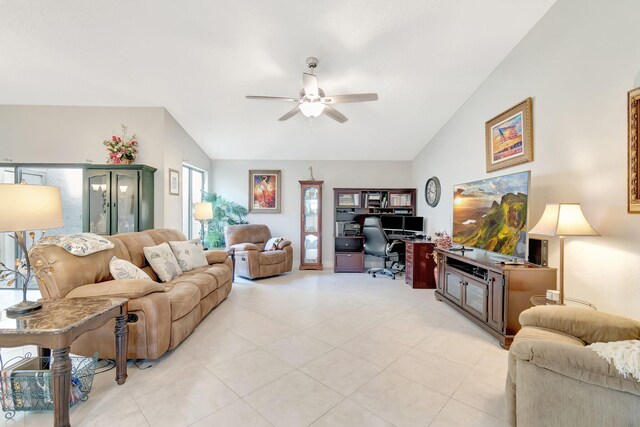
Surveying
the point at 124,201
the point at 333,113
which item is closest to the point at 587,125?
the point at 333,113

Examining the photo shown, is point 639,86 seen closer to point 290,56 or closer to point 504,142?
point 504,142

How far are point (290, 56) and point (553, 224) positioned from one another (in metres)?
3.04

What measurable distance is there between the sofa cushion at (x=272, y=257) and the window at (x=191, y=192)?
160 centimetres

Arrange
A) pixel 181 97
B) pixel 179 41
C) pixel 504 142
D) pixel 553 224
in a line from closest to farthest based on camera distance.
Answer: pixel 553 224 → pixel 179 41 → pixel 504 142 → pixel 181 97

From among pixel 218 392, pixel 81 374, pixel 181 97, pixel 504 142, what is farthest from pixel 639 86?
pixel 181 97

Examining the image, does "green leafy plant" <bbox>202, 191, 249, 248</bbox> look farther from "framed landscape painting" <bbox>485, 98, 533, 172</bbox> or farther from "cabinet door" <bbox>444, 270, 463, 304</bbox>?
"framed landscape painting" <bbox>485, 98, 533, 172</bbox>

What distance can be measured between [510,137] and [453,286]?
1920 millimetres

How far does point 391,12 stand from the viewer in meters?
2.45

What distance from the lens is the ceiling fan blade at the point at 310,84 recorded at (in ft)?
8.24

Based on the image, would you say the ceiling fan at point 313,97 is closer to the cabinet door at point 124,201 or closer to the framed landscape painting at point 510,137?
the framed landscape painting at point 510,137

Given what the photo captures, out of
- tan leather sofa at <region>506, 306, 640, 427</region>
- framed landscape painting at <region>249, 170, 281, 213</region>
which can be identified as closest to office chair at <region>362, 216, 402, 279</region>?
framed landscape painting at <region>249, 170, 281, 213</region>

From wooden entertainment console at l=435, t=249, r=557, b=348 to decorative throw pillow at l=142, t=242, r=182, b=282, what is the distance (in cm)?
345

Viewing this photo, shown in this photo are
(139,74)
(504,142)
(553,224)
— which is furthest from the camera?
(139,74)

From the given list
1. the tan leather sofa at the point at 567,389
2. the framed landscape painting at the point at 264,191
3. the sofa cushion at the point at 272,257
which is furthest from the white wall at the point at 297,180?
Result: the tan leather sofa at the point at 567,389
